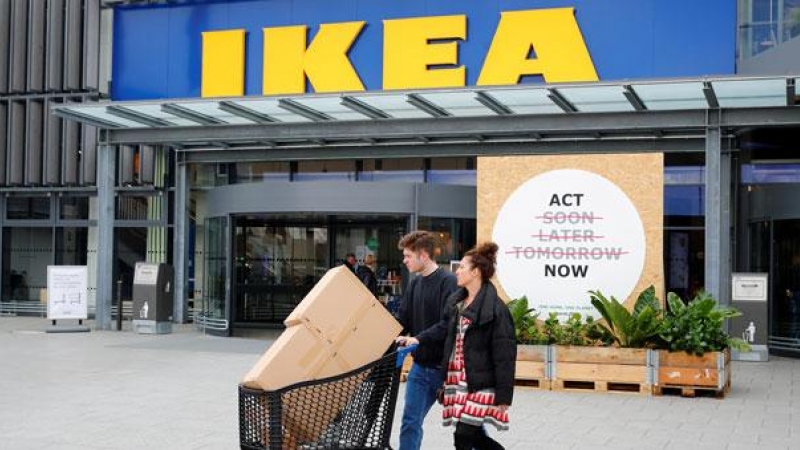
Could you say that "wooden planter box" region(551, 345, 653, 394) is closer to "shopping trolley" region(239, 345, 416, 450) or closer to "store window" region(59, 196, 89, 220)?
"shopping trolley" region(239, 345, 416, 450)

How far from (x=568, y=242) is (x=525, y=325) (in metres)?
1.31

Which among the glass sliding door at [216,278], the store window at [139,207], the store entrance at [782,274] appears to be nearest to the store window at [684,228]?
the store entrance at [782,274]

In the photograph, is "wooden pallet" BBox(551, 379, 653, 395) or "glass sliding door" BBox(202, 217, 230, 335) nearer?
"wooden pallet" BBox(551, 379, 653, 395)

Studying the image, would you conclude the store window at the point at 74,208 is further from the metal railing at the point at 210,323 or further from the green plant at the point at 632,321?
the green plant at the point at 632,321

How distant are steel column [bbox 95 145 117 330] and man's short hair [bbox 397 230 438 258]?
1598cm

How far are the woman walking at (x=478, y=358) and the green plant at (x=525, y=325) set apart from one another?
20.8ft

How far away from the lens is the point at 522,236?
43.7 ft

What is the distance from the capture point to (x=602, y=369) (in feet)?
39.3

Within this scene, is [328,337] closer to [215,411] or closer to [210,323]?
[215,411]

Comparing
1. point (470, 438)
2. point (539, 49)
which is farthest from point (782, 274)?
point (470, 438)

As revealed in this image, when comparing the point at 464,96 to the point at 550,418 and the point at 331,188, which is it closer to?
the point at 331,188

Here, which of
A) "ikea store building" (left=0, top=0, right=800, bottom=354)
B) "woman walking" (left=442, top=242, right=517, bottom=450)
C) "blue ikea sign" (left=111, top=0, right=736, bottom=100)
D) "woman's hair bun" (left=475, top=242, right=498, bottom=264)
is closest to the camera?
"woman walking" (left=442, top=242, right=517, bottom=450)

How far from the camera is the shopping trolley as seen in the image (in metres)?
5.02

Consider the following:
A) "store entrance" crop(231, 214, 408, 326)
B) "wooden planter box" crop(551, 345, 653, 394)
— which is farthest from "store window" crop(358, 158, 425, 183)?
"wooden planter box" crop(551, 345, 653, 394)
